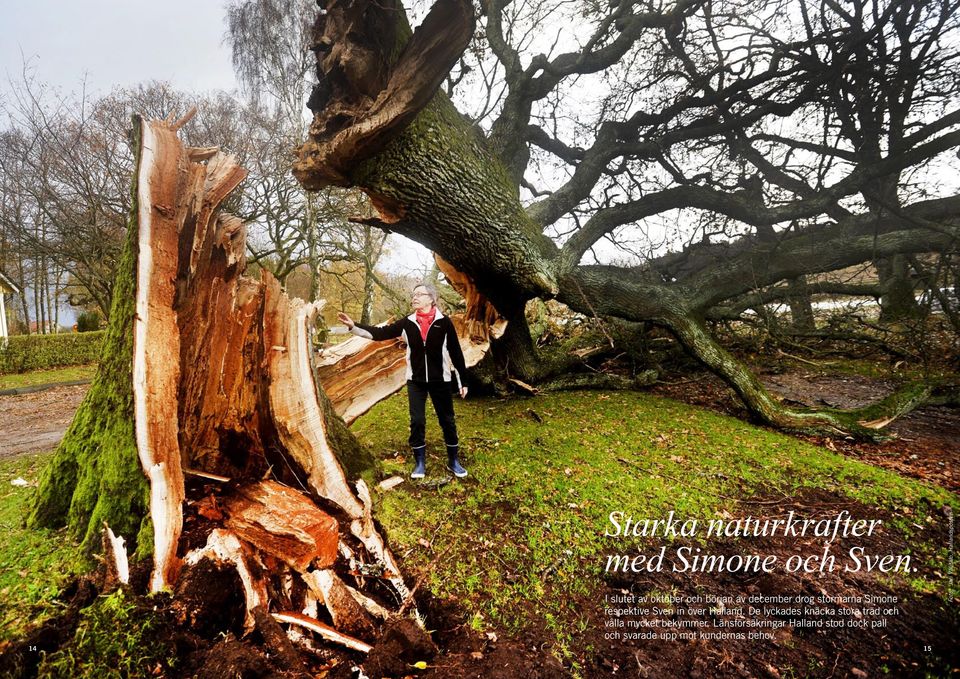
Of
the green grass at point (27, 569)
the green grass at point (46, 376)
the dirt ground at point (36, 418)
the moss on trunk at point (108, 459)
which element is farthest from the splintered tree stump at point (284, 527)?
the green grass at point (46, 376)

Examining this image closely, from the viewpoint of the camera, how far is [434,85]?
2895mm

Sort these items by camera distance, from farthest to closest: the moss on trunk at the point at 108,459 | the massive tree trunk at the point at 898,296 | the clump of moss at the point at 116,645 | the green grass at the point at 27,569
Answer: the massive tree trunk at the point at 898,296 → the moss on trunk at the point at 108,459 → the green grass at the point at 27,569 → the clump of moss at the point at 116,645

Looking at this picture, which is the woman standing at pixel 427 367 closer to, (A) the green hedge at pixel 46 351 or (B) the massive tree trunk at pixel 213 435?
(B) the massive tree trunk at pixel 213 435

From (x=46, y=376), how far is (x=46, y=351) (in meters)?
1.72

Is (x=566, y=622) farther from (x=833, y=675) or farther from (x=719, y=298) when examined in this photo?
(x=719, y=298)

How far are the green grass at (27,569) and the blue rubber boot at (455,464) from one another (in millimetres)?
2107

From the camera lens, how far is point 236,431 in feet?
8.52

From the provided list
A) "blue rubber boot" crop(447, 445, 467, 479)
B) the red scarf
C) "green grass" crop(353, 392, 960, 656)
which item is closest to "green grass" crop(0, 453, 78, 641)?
"green grass" crop(353, 392, 960, 656)

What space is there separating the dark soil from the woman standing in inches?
150

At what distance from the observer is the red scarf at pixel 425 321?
10.7 feet

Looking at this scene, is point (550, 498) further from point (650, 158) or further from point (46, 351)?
point (46, 351)

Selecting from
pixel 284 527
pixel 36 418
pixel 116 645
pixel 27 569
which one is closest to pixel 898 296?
pixel 284 527

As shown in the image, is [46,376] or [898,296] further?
[46,376]

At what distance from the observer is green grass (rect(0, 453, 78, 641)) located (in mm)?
1578
